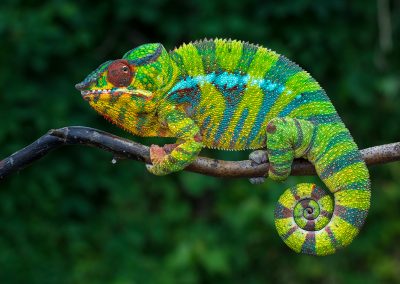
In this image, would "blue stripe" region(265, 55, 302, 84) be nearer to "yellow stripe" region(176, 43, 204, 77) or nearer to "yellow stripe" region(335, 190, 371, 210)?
"yellow stripe" region(176, 43, 204, 77)

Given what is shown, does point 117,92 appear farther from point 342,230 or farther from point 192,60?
point 342,230

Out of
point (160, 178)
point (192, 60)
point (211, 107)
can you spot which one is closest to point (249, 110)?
point (211, 107)

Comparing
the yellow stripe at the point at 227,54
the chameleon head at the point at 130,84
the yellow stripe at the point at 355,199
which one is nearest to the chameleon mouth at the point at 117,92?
the chameleon head at the point at 130,84

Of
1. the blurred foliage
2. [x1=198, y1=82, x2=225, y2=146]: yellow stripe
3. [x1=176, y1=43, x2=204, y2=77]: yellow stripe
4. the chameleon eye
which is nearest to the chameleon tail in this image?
[x1=198, y1=82, x2=225, y2=146]: yellow stripe

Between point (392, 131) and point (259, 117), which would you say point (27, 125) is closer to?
point (392, 131)

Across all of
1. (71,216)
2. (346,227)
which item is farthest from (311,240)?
(71,216)

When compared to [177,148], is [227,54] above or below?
above

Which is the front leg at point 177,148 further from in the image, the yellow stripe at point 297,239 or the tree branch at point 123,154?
the yellow stripe at point 297,239
